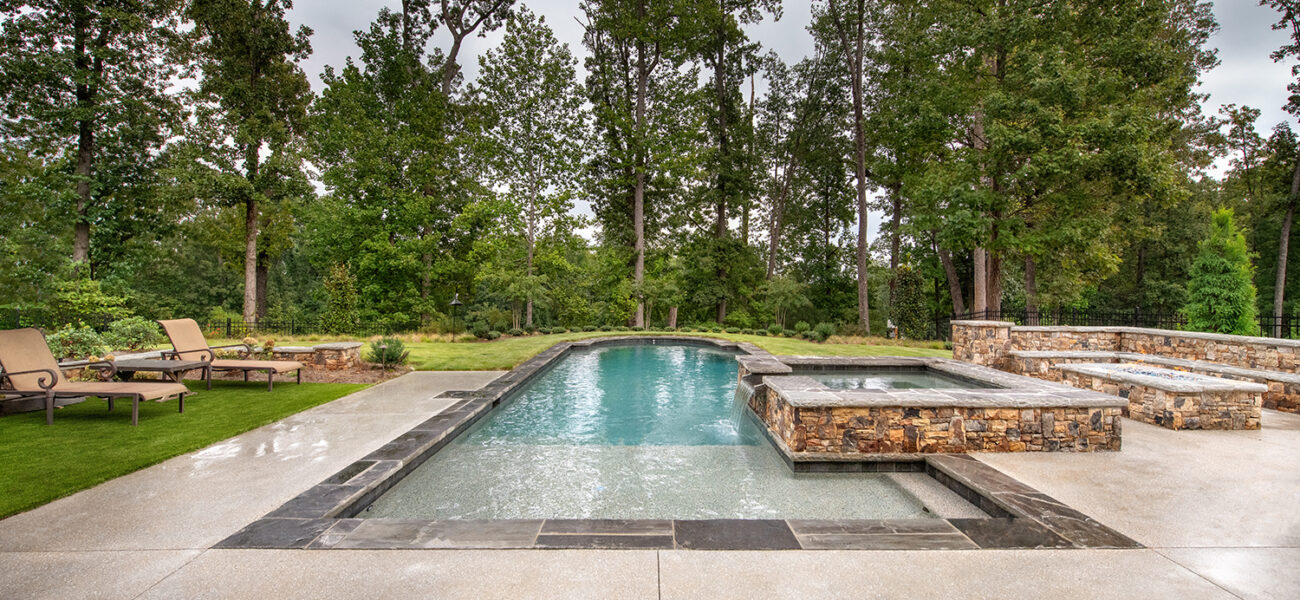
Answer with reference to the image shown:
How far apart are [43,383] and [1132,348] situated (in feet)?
50.5

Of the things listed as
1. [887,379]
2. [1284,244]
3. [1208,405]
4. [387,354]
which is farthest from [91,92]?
[1284,244]

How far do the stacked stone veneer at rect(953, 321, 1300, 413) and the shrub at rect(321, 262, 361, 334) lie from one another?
685 inches

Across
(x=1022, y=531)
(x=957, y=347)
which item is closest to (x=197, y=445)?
(x=1022, y=531)

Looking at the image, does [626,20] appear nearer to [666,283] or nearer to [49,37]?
[666,283]

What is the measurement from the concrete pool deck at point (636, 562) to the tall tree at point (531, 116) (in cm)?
1564

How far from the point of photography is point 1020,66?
12750 millimetres

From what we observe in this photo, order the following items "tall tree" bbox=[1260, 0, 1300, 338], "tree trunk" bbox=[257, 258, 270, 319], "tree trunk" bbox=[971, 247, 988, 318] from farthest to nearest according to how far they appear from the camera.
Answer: "tree trunk" bbox=[257, 258, 270, 319]
"tall tree" bbox=[1260, 0, 1300, 338]
"tree trunk" bbox=[971, 247, 988, 318]

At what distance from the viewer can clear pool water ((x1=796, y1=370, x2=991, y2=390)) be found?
283 inches

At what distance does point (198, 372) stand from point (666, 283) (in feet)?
47.9

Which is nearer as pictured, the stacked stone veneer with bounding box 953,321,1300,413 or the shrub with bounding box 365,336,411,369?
the stacked stone veneer with bounding box 953,321,1300,413

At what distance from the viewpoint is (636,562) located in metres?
2.41

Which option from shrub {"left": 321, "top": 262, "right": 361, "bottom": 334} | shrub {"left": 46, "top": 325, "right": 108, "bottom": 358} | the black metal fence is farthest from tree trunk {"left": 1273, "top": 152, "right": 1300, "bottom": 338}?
shrub {"left": 321, "top": 262, "right": 361, "bottom": 334}

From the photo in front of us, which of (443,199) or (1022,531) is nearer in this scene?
(1022,531)

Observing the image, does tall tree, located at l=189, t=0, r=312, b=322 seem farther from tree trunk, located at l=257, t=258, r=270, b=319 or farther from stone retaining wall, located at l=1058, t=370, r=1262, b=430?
stone retaining wall, located at l=1058, t=370, r=1262, b=430
